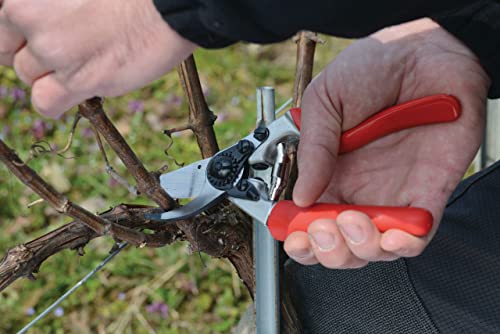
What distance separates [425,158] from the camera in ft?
3.00

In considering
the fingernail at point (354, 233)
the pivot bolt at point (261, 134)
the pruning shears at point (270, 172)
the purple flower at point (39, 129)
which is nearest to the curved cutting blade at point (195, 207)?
the pruning shears at point (270, 172)

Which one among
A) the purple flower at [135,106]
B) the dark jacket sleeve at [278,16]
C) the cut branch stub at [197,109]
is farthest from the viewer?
the purple flower at [135,106]

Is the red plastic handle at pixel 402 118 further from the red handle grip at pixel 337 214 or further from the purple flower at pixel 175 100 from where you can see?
the purple flower at pixel 175 100

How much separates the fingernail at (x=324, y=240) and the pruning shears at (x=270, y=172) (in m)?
0.03

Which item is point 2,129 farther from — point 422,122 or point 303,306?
point 422,122

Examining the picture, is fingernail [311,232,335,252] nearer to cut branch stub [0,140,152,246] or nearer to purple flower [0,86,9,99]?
cut branch stub [0,140,152,246]

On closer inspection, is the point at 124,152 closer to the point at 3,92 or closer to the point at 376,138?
the point at 376,138

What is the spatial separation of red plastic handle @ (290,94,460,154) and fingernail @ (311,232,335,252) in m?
0.20

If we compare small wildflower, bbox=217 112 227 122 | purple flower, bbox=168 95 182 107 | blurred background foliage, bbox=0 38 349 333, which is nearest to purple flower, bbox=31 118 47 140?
blurred background foliage, bbox=0 38 349 333

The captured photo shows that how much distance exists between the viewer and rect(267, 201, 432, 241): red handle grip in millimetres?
747

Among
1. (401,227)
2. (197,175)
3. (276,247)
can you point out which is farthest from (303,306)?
(401,227)

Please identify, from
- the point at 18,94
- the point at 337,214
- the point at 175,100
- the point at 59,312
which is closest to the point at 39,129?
the point at 18,94

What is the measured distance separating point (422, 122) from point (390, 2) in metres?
0.33

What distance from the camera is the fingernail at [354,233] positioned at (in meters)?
0.77
